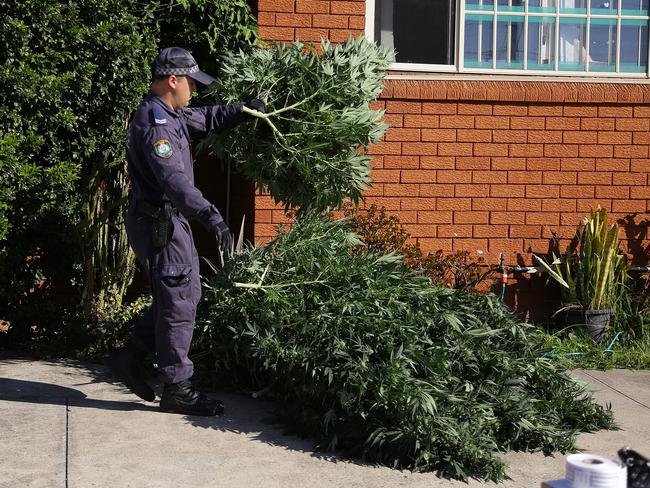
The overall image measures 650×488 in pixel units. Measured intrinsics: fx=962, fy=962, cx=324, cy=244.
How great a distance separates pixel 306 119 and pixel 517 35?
2.86 meters

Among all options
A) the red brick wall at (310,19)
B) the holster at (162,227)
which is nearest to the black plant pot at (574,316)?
the red brick wall at (310,19)

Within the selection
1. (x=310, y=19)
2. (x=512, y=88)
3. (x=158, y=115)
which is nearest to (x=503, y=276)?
(x=512, y=88)

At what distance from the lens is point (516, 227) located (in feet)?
25.4

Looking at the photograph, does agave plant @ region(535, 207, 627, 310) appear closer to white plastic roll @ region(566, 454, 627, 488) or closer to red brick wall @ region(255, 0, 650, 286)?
red brick wall @ region(255, 0, 650, 286)

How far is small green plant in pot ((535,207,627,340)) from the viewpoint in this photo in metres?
7.42

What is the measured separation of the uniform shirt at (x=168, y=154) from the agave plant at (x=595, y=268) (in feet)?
10.8

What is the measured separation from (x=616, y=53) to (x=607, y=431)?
12.3 feet

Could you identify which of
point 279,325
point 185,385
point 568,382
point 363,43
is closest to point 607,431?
point 568,382

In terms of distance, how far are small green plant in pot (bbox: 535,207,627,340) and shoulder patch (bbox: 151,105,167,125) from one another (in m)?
3.63

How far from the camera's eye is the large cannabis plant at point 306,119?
5.68 meters

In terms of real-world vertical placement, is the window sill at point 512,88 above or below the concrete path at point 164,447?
above

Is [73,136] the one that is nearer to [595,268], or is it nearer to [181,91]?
[181,91]

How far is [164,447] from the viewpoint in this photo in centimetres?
475

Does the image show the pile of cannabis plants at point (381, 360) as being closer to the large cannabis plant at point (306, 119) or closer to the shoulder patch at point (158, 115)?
the large cannabis plant at point (306, 119)
